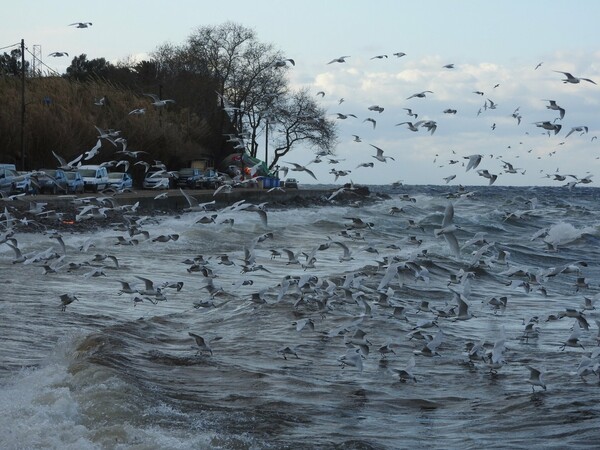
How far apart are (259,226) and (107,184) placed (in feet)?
26.2

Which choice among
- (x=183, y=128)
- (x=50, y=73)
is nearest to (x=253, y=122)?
(x=183, y=128)

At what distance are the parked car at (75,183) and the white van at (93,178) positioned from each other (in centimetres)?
43

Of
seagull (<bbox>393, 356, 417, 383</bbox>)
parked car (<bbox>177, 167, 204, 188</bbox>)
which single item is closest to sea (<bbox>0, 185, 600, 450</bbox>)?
seagull (<bbox>393, 356, 417, 383</bbox>)

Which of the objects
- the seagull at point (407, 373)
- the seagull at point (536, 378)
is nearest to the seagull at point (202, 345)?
the seagull at point (407, 373)

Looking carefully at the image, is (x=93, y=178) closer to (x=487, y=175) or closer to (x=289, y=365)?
(x=487, y=175)

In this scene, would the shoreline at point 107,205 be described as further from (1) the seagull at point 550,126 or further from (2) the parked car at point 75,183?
(1) the seagull at point 550,126

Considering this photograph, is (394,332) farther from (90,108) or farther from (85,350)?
(90,108)

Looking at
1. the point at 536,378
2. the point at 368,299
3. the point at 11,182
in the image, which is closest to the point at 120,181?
the point at 11,182

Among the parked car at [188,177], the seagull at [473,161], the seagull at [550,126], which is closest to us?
the seagull at [473,161]

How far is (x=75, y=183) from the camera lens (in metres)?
41.1

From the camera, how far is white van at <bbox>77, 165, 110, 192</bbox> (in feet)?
140

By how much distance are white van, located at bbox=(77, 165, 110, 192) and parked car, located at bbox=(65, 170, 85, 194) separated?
0.43 m

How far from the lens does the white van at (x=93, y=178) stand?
4272cm

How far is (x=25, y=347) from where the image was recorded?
12.4 m
